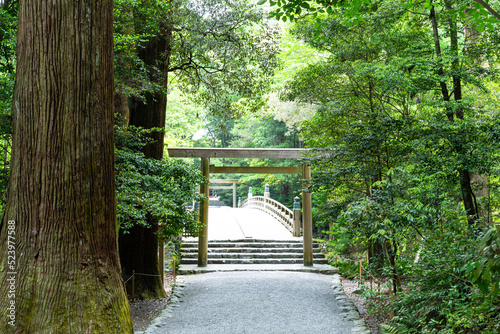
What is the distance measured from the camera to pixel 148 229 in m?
7.61

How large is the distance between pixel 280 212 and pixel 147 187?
36.8 ft

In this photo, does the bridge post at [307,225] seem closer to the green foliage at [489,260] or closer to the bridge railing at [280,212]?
the bridge railing at [280,212]

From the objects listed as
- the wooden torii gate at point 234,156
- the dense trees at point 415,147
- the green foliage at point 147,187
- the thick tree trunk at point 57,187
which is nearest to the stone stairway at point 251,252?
the wooden torii gate at point 234,156

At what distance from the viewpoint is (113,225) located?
2861 mm

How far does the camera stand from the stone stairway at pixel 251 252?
1187 cm

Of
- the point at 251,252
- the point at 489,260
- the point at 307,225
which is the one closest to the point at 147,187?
the point at 489,260

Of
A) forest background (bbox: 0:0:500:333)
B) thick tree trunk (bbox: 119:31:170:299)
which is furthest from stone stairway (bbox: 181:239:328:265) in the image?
thick tree trunk (bbox: 119:31:170:299)

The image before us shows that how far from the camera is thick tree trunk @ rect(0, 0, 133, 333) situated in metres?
2.54

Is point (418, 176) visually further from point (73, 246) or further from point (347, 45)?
point (73, 246)

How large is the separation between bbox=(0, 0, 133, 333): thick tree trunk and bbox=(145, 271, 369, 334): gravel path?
3232 mm

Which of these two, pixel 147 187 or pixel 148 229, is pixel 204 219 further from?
pixel 147 187

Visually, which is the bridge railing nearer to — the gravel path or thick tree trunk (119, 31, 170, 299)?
the gravel path

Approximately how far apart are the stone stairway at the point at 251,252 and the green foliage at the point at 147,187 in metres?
4.96
